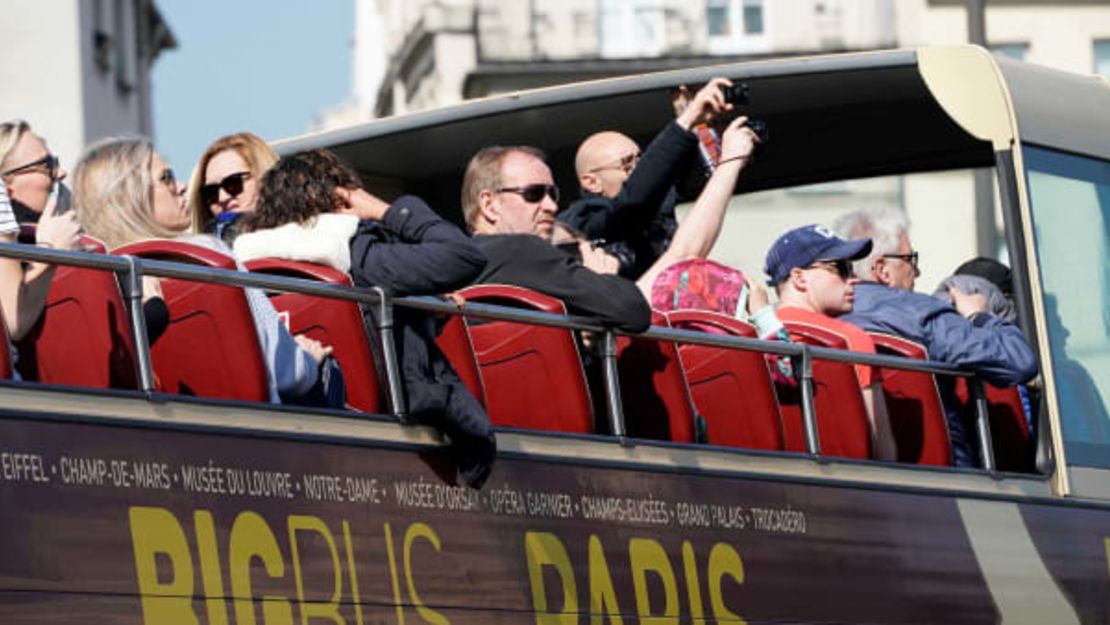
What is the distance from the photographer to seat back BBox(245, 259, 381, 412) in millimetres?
7086

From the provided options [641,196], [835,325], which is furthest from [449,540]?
[641,196]

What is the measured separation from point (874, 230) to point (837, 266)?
1.01 metres

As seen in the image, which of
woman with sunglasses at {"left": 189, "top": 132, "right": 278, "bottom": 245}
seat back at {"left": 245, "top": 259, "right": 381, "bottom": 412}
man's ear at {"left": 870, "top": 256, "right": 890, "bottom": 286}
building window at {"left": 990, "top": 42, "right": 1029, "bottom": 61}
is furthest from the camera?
building window at {"left": 990, "top": 42, "right": 1029, "bottom": 61}

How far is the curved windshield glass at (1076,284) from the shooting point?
912 centimetres

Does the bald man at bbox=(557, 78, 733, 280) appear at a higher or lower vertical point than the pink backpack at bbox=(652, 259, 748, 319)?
higher

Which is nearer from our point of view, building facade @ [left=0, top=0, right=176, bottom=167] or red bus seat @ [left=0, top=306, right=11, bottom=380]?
red bus seat @ [left=0, top=306, right=11, bottom=380]

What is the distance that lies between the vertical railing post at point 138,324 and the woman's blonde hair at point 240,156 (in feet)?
5.44

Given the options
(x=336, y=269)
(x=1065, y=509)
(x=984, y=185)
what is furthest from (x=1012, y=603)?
(x=984, y=185)

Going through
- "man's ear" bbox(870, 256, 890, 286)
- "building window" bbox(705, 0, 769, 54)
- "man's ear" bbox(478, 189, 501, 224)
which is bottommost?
"building window" bbox(705, 0, 769, 54)

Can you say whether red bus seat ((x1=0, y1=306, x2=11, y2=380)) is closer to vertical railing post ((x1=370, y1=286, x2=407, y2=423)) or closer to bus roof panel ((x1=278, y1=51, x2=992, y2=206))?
vertical railing post ((x1=370, y1=286, x2=407, y2=423))

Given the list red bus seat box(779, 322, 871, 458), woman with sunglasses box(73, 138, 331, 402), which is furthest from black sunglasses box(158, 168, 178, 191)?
red bus seat box(779, 322, 871, 458)

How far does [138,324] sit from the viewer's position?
20.6ft

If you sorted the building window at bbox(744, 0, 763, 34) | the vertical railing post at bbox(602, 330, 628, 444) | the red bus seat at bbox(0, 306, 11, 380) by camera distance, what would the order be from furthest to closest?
1. the building window at bbox(744, 0, 763, 34)
2. the vertical railing post at bbox(602, 330, 628, 444)
3. the red bus seat at bbox(0, 306, 11, 380)

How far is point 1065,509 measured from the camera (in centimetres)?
898
